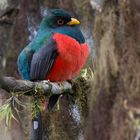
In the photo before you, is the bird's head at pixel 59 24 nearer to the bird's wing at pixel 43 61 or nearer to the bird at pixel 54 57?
the bird at pixel 54 57

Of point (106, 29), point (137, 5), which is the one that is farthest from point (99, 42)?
point (137, 5)

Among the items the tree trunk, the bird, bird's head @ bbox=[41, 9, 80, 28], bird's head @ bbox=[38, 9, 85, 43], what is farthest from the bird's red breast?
the tree trunk

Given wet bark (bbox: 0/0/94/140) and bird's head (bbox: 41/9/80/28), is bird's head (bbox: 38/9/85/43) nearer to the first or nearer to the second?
bird's head (bbox: 41/9/80/28)

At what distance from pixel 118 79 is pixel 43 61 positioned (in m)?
1.26

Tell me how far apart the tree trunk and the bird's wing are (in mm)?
945

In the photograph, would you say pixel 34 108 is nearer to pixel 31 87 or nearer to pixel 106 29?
pixel 31 87

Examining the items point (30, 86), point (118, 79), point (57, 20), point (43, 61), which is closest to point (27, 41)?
point (57, 20)

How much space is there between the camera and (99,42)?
3840mm

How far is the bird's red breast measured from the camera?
4.61 metres

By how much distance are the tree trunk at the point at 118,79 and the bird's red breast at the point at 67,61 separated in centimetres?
88

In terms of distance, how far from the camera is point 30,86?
350cm

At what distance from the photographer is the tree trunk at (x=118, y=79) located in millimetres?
3309

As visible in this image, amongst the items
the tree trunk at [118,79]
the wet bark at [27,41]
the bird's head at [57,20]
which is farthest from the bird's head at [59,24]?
the tree trunk at [118,79]

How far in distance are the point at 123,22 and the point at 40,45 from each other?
4.06ft
